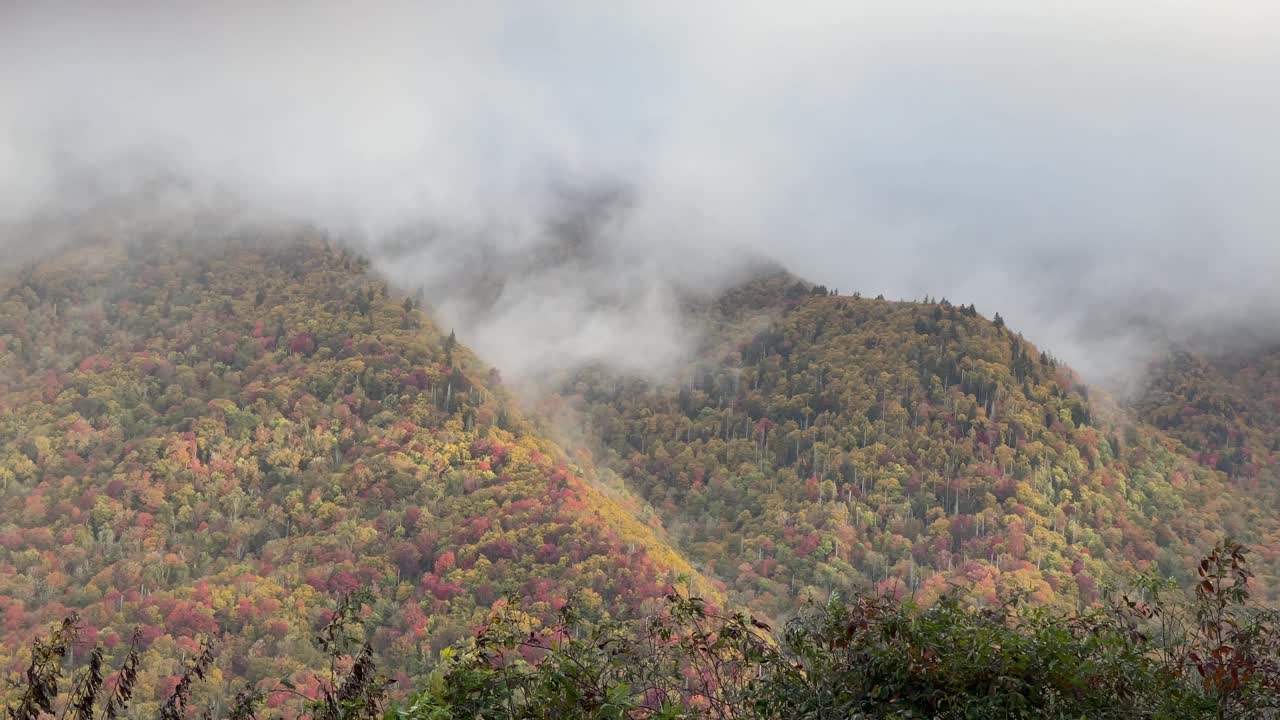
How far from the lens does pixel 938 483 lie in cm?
16788

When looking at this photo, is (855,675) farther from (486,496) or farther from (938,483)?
(938,483)

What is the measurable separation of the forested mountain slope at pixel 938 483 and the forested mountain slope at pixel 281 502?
75.2 feet

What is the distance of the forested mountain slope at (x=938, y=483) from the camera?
148m

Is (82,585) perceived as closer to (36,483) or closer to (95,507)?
(95,507)

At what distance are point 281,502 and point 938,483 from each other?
366 ft

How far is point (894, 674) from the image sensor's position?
497 inches

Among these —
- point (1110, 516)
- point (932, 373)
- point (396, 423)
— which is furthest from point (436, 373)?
point (1110, 516)

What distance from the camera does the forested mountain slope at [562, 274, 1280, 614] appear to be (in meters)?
148

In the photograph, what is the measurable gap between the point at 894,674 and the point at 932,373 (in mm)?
181343

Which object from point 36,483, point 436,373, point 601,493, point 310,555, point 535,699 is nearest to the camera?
point 535,699

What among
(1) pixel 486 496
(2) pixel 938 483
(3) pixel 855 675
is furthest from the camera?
(2) pixel 938 483

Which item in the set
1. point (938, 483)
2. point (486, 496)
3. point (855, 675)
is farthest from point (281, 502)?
point (855, 675)

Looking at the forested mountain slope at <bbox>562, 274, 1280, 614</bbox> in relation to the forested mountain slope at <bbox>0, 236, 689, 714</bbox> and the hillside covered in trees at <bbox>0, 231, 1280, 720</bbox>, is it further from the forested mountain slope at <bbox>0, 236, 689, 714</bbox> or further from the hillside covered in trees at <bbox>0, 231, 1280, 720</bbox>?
Answer: the forested mountain slope at <bbox>0, 236, 689, 714</bbox>

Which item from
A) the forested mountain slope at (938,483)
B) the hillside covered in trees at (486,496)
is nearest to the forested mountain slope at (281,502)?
the hillside covered in trees at (486,496)
